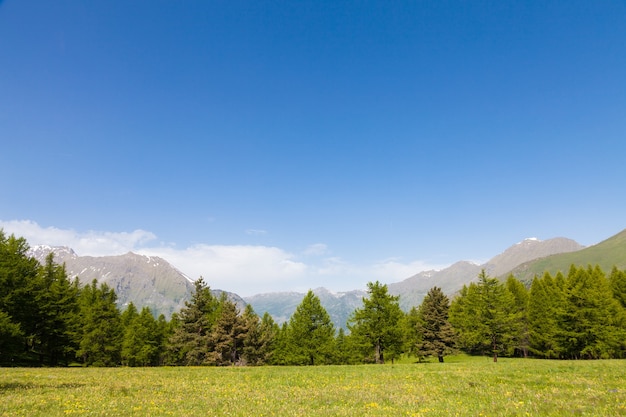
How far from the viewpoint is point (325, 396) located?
58.9ft

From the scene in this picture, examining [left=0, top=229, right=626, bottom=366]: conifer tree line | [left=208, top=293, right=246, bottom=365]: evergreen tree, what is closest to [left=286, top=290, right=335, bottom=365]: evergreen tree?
[left=0, top=229, right=626, bottom=366]: conifer tree line

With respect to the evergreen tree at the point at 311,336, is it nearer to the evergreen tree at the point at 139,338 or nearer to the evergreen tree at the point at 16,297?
the evergreen tree at the point at 139,338

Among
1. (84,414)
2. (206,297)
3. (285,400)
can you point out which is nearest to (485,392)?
(285,400)

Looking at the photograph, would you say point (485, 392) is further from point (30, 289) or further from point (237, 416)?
point (30, 289)

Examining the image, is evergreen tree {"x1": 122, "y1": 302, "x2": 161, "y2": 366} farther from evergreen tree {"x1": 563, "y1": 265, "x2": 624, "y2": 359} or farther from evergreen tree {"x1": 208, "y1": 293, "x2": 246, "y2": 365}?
evergreen tree {"x1": 563, "y1": 265, "x2": 624, "y2": 359}

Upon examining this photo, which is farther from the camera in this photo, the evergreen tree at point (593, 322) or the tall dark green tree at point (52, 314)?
the tall dark green tree at point (52, 314)

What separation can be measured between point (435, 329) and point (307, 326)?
2281cm

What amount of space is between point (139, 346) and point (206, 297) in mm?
19491

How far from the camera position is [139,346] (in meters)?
67.6

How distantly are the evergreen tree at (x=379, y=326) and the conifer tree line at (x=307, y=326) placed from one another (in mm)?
158

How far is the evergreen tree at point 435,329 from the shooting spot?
57.9 meters

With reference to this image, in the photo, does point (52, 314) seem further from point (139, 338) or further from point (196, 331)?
point (196, 331)

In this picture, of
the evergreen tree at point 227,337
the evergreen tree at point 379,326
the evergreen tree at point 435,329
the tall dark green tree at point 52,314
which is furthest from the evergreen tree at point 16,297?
the evergreen tree at point 435,329

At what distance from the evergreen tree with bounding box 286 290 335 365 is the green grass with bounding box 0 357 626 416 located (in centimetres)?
3365
